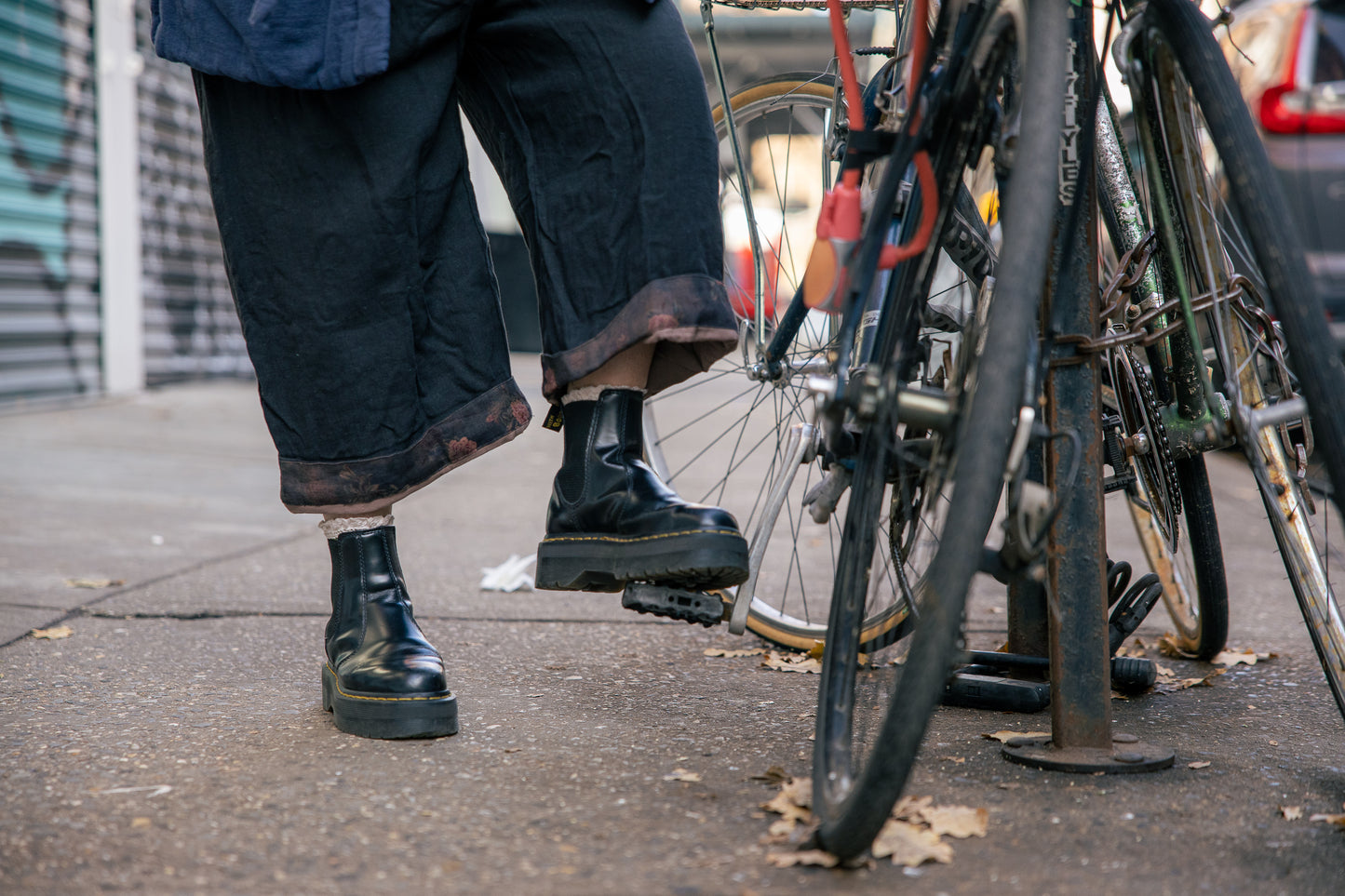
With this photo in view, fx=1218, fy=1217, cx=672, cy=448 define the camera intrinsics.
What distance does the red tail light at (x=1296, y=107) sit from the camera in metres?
4.46

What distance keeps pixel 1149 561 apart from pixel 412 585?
168cm

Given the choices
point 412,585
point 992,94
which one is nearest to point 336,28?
point 992,94

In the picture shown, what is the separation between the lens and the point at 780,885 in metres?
1.29

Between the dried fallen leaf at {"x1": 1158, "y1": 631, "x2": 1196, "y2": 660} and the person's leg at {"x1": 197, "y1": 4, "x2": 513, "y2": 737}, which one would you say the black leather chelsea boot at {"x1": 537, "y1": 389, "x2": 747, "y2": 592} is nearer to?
the person's leg at {"x1": 197, "y1": 4, "x2": 513, "y2": 737}

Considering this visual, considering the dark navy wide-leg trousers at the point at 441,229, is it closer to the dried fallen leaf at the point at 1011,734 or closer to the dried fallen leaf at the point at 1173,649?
the dried fallen leaf at the point at 1011,734

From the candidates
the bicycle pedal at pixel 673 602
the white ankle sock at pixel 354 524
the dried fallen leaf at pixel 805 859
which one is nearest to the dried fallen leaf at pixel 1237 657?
the bicycle pedal at pixel 673 602

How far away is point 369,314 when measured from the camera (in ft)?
6.00

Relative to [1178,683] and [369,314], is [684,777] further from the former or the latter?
[1178,683]

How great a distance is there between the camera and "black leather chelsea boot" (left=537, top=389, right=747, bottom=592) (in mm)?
1748

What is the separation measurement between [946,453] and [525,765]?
2.43ft

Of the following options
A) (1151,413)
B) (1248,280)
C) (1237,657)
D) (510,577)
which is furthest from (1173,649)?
(510,577)

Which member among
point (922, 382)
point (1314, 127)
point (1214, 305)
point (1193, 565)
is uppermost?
point (1314, 127)

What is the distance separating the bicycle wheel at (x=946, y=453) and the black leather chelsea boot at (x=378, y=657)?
2.04ft

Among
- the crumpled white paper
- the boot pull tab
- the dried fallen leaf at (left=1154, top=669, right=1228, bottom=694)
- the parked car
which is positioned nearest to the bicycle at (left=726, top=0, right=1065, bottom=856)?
the boot pull tab
